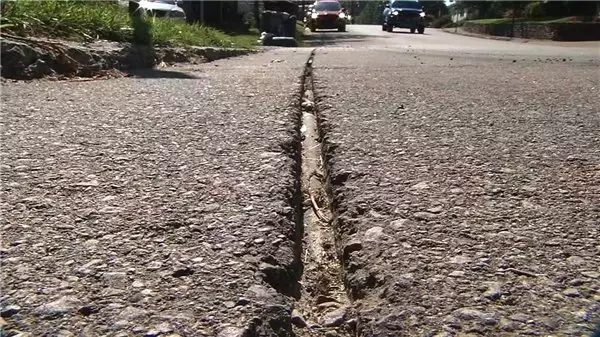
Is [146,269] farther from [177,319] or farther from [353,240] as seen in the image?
[353,240]

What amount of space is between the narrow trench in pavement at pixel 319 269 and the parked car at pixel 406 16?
35153 millimetres

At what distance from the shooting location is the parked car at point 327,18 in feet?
116

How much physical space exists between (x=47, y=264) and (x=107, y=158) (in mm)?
953

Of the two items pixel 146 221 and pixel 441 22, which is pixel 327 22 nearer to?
pixel 441 22

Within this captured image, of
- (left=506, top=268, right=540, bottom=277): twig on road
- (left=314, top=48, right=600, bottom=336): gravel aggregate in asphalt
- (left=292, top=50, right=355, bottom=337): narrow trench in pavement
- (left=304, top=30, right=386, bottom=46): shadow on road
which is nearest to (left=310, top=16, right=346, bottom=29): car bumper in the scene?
(left=304, top=30, right=386, bottom=46): shadow on road

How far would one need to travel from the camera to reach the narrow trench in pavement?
1256 millimetres

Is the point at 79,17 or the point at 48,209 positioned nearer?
the point at 48,209

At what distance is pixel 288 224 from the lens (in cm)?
164

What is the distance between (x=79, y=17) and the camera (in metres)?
6.25

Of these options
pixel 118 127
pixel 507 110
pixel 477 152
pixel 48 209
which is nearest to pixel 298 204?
pixel 48 209

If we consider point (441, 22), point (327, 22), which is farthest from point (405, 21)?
point (441, 22)

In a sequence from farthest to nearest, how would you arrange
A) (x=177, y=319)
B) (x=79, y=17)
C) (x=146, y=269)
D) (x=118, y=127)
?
(x=79, y=17), (x=118, y=127), (x=146, y=269), (x=177, y=319)

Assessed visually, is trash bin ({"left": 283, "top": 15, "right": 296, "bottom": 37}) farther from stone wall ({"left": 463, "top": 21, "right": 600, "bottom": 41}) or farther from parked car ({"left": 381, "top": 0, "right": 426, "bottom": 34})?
parked car ({"left": 381, "top": 0, "right": 426, "bottom": 34})

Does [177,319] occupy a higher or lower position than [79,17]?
lower
